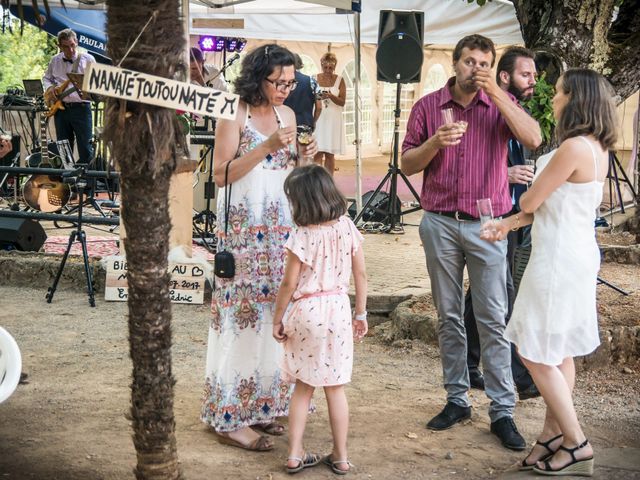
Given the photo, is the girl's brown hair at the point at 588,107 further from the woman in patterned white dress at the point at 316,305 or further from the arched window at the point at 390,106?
the arched window at the point at 390,106

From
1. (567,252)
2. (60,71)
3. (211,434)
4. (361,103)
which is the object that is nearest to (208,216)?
(60,71)

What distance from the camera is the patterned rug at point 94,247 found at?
9.76 metres

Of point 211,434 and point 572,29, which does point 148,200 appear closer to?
point 211,434

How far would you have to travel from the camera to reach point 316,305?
450 cm

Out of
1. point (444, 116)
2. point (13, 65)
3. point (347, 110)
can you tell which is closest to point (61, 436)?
point (444, 116)

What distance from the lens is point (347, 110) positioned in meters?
23.1

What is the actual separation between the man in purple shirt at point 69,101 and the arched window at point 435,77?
44.4 ft

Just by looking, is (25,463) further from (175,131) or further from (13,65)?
(13,65)

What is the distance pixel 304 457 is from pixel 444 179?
65.2 inches

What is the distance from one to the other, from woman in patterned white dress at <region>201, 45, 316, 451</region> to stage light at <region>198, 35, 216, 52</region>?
11358mm

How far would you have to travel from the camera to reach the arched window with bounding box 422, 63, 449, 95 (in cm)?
2558

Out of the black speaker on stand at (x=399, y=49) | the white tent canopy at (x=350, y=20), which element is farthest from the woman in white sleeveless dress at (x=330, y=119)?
the black speaker on stand at (x=399, y=49)

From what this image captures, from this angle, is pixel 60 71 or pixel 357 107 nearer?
pixel 357 107

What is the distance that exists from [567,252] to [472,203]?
0.73 meters
